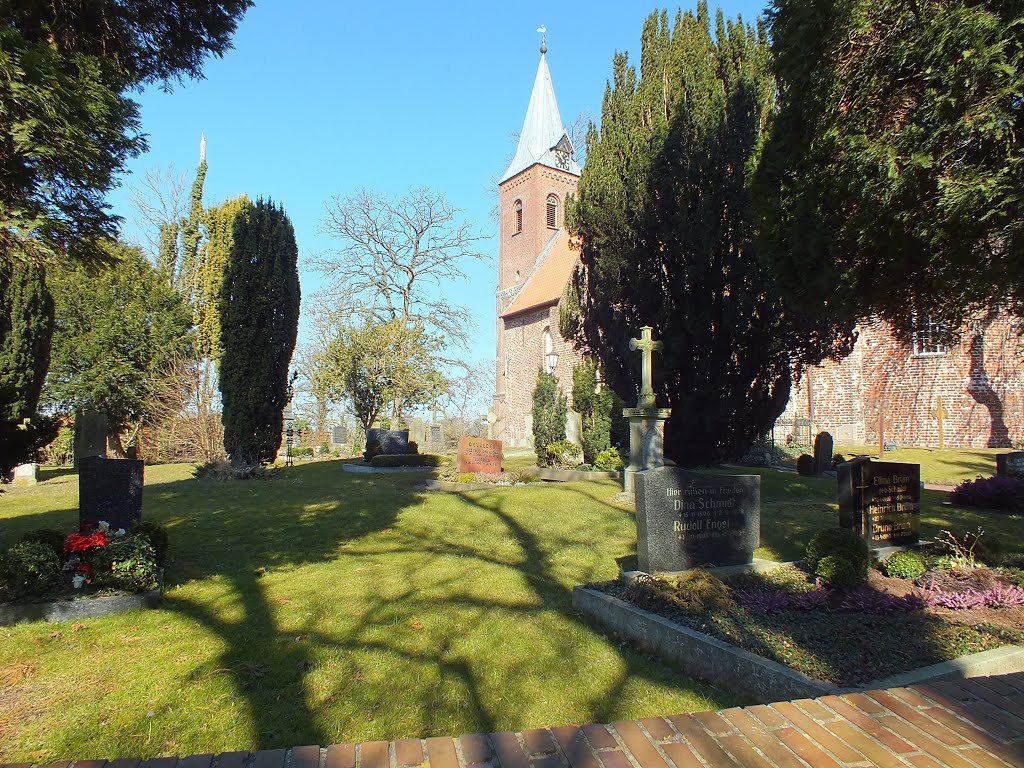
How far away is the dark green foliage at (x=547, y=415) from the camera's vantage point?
16.8 metres

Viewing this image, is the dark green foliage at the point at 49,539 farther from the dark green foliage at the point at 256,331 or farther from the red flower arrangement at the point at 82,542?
the dark green foliage at the point at 256,331

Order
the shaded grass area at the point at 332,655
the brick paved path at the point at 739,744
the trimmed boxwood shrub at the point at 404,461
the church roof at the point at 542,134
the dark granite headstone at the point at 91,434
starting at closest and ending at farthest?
the brick paved path at the point at 739,744 < the shaded grass area at the point at 332,655 < the dark granite headstone at the point at 91,434 < the trimmed boxwood shrub at the point at 404,461 < the church roof at the point at 542,134

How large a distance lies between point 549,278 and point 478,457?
20169mm

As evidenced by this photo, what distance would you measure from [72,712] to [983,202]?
6966 millimetres

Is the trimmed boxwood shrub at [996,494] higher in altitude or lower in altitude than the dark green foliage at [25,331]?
lower

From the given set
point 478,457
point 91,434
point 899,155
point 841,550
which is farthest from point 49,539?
point 478,457

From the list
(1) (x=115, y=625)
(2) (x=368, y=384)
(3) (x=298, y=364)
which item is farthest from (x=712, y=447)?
(3) (x=298, y=364)

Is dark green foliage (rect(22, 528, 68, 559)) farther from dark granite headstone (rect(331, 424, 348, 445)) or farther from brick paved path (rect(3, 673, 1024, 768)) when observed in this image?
dark granite headstone (rect(331, 424, 348, 445))

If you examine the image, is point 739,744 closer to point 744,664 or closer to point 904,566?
point 744,664

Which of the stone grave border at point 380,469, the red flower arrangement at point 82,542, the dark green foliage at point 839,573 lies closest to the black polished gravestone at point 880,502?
the dark green foliage at point 839,573

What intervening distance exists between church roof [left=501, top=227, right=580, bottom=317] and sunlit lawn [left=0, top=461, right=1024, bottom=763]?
23.5 meters

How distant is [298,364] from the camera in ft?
130

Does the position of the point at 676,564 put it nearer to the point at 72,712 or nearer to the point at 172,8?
the point at 72,712

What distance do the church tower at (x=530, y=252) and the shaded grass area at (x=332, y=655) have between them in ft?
80.3
